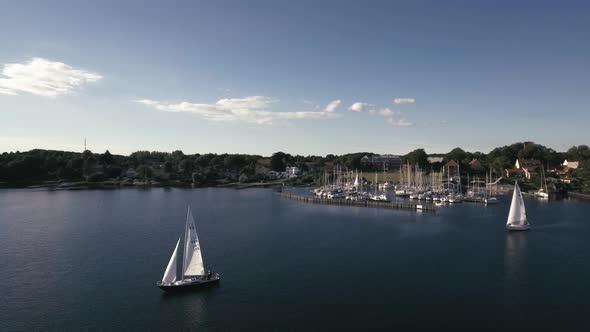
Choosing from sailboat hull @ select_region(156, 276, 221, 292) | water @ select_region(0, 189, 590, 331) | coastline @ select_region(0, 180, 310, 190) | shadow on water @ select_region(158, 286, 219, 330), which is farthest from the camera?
coastline @ select_region(0, 180, 310, 190)

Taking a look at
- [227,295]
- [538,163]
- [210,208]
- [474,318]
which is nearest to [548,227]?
[474,318]

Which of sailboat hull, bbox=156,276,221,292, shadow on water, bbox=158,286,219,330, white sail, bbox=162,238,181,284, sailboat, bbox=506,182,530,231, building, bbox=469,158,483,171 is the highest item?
building, bbox=469,158,483,171

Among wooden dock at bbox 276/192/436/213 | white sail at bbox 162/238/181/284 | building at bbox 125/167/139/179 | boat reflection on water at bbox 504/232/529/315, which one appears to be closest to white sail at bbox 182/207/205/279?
white sail at bbox 162/238/181/284

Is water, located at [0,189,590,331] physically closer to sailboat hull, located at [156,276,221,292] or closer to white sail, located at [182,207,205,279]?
sailboat hull, located at [156,276,221,292]

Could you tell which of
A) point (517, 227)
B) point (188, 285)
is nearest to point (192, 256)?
point (188, 285)

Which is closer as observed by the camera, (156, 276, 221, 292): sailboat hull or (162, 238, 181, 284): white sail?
(156, 276, 221, 292): sailboat hull

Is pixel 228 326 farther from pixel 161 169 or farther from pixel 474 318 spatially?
pixel 161 169
